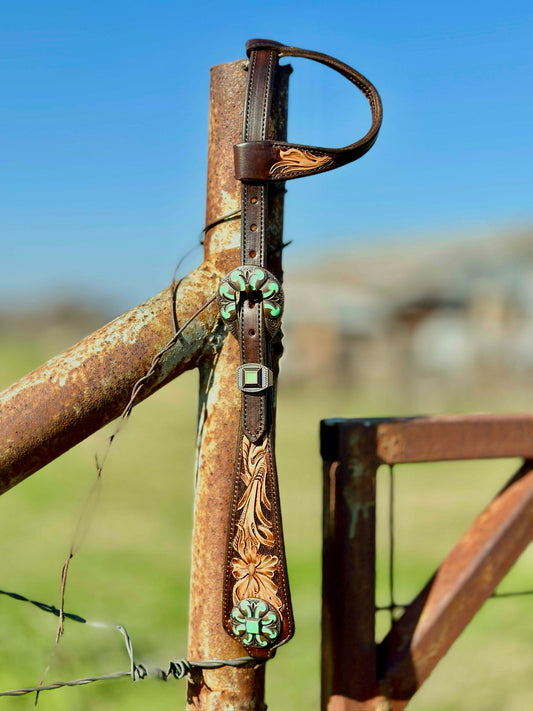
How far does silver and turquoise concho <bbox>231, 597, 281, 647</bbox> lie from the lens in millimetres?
1220

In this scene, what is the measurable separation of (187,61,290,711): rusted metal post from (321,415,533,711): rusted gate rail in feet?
0.74

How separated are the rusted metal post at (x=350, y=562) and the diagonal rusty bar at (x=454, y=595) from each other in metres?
0.06

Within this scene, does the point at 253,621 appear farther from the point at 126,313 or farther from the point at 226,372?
the point at 126,313

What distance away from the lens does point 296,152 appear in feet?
3.89

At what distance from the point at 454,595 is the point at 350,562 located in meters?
0.26

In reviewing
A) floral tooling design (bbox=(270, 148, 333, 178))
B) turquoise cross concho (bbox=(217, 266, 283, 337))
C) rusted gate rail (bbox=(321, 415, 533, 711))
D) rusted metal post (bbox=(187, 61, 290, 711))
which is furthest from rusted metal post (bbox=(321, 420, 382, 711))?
floral tooling design (bbox=(270, 148, 333, 178))

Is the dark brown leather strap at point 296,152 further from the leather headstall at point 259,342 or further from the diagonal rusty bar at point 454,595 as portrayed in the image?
the diagonal rusty bar at point 454,595

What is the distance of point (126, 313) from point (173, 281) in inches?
4.1

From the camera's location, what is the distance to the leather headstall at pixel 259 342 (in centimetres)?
119

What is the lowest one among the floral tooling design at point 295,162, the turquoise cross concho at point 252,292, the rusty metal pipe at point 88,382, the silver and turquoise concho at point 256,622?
the silver and turquoise concho at point 256,622

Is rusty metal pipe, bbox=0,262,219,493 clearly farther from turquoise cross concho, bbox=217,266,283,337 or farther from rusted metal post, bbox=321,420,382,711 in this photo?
rusted metal post, bbox=321,420,382,711

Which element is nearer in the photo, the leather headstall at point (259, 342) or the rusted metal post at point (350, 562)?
the leather headstall at point (259, 342)

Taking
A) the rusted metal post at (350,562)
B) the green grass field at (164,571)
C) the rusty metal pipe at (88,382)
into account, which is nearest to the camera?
the rusty metal pipe at (88,382)

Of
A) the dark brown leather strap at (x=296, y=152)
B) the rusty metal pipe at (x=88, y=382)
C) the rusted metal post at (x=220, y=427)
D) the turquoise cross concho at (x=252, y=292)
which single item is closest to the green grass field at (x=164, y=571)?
the rusty metal pipe at (x=88, y=382)
